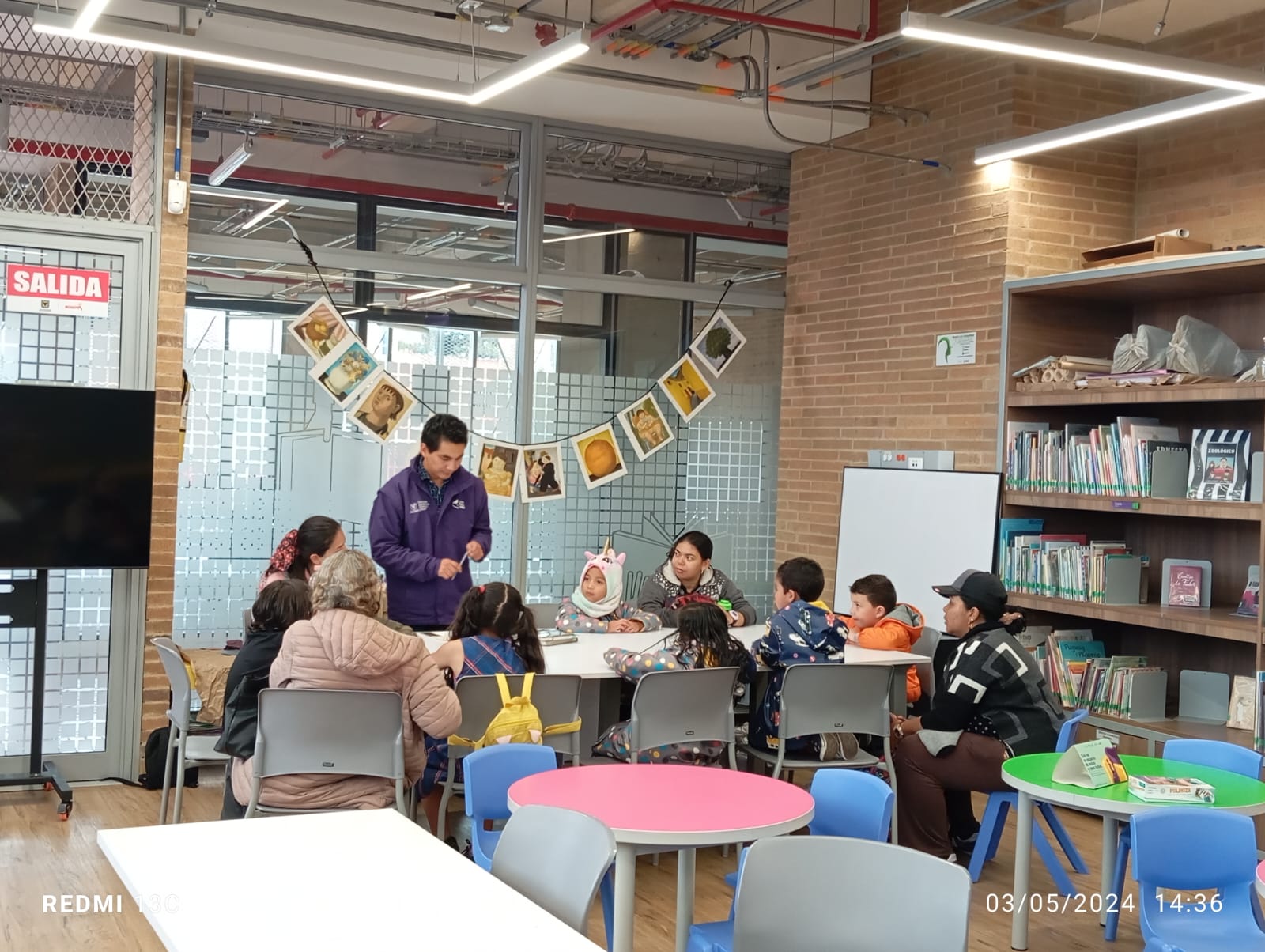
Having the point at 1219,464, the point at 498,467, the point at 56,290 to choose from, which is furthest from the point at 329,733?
the point at 1219,464

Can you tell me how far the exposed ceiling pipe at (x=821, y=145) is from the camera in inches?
261

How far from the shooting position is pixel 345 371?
22.2 feet

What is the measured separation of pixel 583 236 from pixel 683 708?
11.9 feet

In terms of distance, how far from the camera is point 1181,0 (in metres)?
6.12

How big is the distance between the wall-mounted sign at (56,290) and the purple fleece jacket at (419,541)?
5.24 feet

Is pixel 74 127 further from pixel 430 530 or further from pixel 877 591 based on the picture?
pixel 877 591

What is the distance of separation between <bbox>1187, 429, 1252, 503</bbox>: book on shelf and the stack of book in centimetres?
18

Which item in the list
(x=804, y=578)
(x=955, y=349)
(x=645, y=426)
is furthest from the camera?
(x=645, y=426)

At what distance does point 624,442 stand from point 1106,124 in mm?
3209

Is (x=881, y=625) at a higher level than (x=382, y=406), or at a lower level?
lower

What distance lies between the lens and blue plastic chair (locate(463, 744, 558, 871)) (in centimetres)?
347

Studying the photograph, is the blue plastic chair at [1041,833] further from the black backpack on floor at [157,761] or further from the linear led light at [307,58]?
the black backpack on floor at [157,761]

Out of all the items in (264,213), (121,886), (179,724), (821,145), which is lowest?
(121,886)
